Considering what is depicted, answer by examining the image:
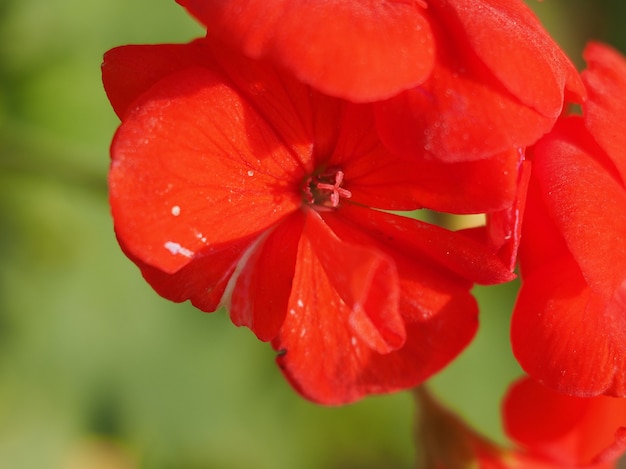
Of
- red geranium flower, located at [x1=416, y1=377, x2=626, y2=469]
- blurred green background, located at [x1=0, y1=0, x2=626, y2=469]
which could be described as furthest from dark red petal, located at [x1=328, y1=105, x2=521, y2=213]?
blurred green background, located at [x1=0, y1=0, x2=626, y2=469]

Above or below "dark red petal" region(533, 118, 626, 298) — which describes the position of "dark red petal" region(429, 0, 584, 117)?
above

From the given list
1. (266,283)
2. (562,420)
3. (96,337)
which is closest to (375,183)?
(266,283)

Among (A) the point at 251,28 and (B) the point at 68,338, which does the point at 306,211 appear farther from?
(B) the point at 68,338

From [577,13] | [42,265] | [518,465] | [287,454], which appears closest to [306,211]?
[518,465]

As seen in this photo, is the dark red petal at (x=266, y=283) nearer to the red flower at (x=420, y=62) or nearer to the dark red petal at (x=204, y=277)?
the dark red petal at (x=204, y=277)

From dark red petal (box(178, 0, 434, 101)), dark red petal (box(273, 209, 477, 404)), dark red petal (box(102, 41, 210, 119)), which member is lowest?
dark red petal (box(273, 209, 477, 404))

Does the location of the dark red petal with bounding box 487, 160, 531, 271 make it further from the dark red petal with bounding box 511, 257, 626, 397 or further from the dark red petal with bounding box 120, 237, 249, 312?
the dark red petal with bounding box 120, 237, 249, 312
